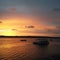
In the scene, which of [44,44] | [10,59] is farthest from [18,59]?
[44,44]

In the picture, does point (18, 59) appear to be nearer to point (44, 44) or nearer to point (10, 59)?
point (10, 59)

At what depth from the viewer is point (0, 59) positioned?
5328cm

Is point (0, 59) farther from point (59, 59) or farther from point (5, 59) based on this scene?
point (59, 59)

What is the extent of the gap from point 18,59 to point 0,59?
5615mm

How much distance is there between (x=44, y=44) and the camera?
387ft

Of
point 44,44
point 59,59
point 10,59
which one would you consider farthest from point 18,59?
point 44,44

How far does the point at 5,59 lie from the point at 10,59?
5.48 ft

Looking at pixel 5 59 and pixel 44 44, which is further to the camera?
pixel 44 44

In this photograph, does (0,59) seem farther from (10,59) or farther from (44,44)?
(44,44)

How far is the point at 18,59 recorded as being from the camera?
53094 mm

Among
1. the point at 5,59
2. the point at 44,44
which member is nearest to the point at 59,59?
the point at 5,59

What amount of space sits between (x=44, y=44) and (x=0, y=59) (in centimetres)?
6750

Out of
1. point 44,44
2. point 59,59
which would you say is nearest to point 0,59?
point 59,59

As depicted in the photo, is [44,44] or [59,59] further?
[44,44]
